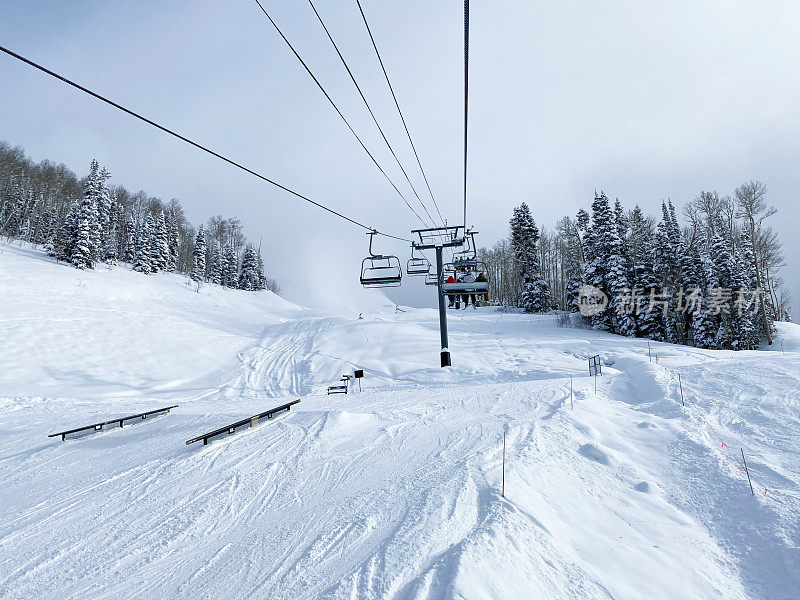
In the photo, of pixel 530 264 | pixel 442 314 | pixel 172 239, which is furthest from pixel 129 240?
pixel 442 314

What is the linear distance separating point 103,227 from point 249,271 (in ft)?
77.5

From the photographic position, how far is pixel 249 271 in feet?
241

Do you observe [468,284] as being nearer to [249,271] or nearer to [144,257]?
[144,257]

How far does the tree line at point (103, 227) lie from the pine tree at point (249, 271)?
18cm

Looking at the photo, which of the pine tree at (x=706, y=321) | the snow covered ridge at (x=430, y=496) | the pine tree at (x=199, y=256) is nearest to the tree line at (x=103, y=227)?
the pine tree at (x=199, y=256)

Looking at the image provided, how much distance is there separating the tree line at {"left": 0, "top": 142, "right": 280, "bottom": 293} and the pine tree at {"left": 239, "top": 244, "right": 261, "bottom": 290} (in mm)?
185

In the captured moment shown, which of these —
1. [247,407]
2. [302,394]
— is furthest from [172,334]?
[247,407]

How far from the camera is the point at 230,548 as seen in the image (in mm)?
4695

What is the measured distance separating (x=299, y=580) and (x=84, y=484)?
601cm

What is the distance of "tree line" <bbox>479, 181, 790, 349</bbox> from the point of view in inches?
1363

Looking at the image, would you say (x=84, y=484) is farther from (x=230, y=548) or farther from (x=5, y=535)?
(x=230, y=548)

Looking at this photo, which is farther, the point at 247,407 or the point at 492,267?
the point at 492,267

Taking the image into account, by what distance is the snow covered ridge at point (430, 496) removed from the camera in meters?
4.12

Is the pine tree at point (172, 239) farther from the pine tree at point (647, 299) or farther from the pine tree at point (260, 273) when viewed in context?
the pine tree at point (647, 299)
